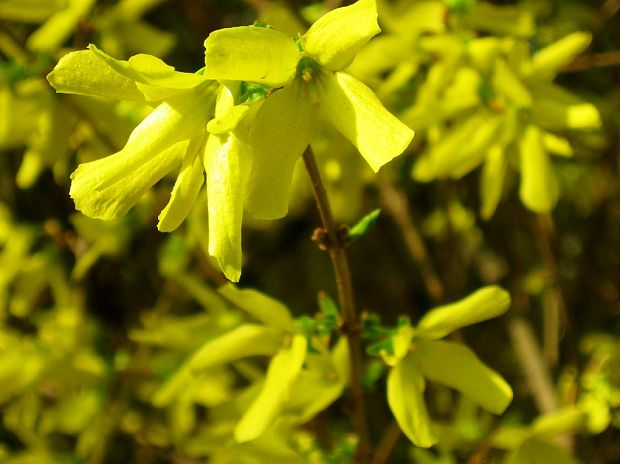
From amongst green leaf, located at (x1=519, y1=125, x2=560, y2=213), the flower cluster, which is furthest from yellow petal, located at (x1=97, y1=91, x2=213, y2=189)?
green leaf, located at (x1=519, y1=125, x2=560, y2=213)

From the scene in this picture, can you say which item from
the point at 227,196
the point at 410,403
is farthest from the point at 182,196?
the point at 410,403

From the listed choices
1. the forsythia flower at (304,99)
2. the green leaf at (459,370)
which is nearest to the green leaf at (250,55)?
the forsythia flower at (304,99)

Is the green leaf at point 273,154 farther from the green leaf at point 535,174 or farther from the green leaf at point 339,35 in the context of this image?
the green leaf at point 535,174

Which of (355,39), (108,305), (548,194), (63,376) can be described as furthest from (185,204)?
(108,305)

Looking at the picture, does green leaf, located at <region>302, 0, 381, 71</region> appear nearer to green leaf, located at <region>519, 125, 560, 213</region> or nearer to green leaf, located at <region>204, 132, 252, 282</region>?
green leaf, located at <region>204, 132, 252, 282</region>

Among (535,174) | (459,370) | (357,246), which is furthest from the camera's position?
(357,246)

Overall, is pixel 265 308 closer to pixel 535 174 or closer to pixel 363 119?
pixel 363 119

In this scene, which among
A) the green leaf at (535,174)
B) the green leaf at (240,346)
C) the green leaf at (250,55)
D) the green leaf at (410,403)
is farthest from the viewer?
the green leaf at (535,174)
